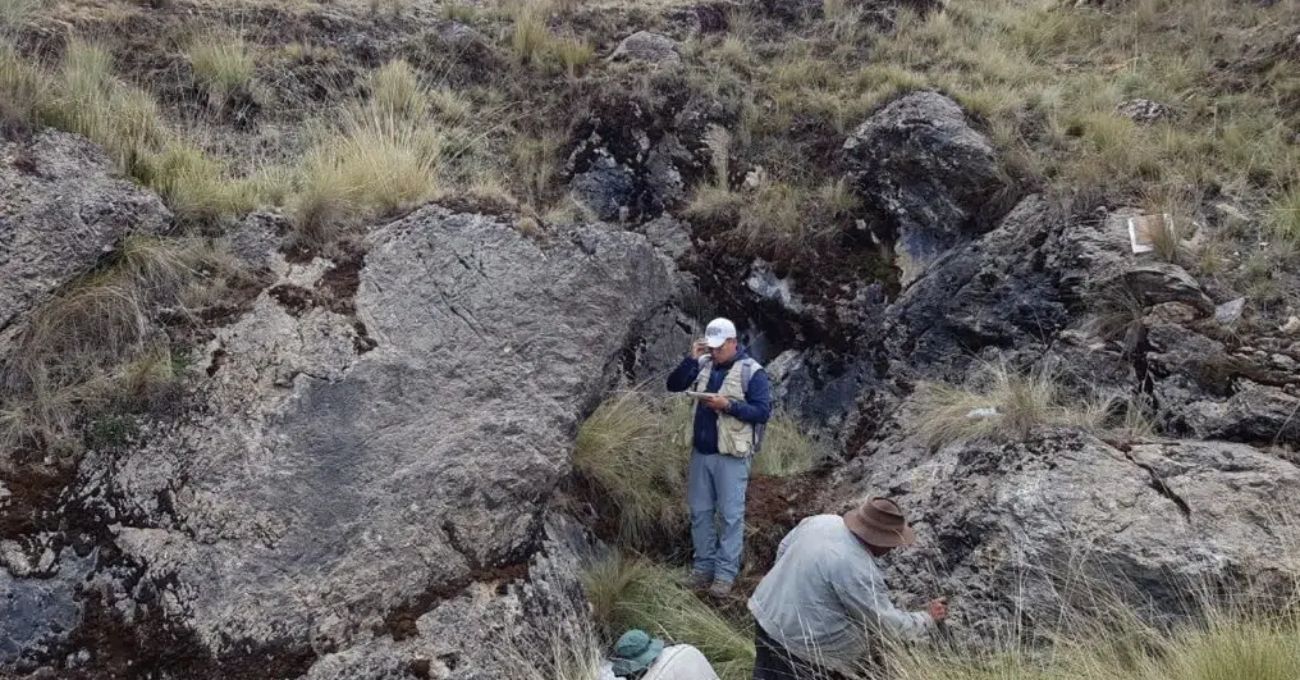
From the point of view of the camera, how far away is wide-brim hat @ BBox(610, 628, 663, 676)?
490cm

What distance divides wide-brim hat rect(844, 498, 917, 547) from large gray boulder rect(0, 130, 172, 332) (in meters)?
4.36

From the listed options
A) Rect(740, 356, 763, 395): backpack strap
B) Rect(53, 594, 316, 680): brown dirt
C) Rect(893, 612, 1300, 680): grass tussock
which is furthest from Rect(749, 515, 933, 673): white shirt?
Rect(53, 594, 316, 680): brown dirt

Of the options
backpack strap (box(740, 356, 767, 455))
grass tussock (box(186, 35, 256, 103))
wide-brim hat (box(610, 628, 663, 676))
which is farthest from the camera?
grass tussock (box(186, 35, 256, 103))

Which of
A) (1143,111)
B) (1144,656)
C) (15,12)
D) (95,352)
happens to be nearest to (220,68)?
(15,12)

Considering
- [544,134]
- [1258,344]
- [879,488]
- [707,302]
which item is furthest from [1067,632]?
[544,134]

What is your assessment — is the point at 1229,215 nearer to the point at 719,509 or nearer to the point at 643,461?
the point at 719,509

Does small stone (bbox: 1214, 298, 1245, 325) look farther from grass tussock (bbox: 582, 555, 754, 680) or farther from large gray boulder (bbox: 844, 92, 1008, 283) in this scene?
grass tussock (bbox: 582, 555, 754, 680)

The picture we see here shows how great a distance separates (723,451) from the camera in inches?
242

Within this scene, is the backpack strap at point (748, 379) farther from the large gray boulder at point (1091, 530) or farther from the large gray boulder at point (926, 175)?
the large gray boulder at point (926, 175)

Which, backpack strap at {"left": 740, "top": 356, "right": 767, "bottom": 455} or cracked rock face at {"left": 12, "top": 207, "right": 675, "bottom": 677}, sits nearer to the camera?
cracked rock face at {"left": 12, "top": 207, "right": 675, "bottom": 677}

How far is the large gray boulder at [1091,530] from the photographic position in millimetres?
4809

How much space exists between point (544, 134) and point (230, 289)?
4.86 m

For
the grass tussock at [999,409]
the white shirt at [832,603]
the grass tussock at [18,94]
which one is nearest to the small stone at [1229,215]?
the grass tussock at [999,409]

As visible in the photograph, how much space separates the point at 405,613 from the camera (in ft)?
14.9
